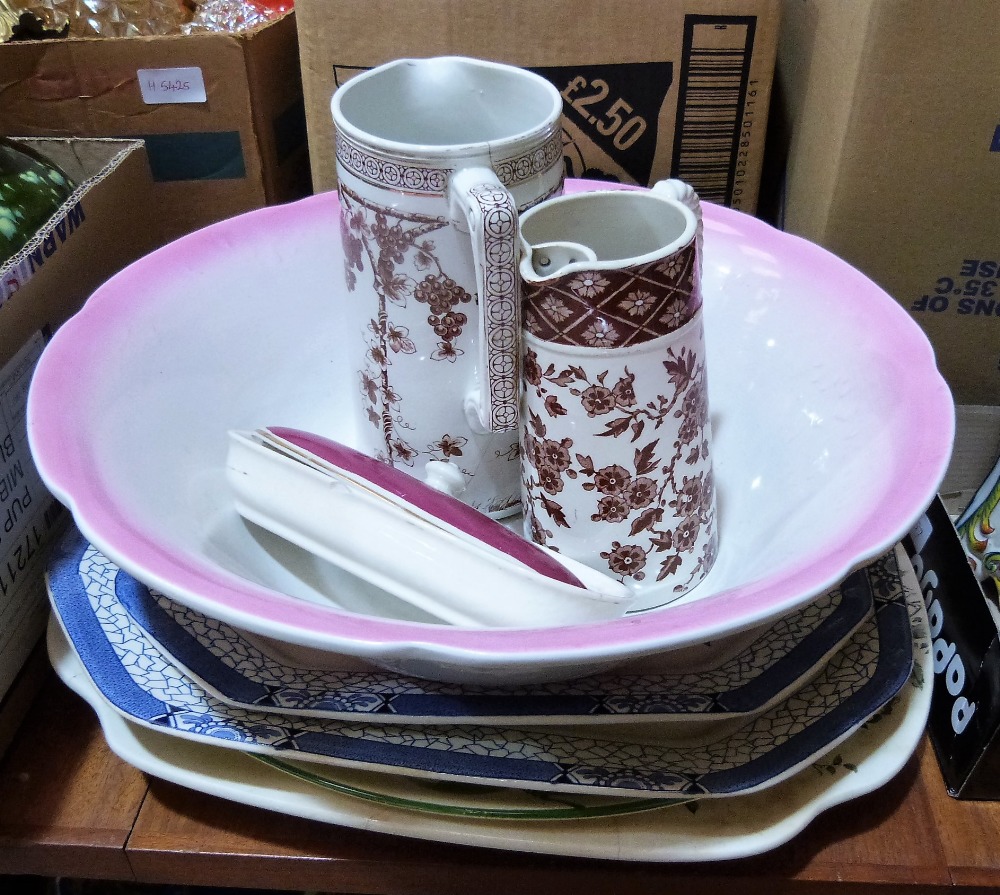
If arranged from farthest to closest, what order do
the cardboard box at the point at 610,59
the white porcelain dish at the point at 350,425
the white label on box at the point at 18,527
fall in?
1. the cardboard box at the point at 610,59
2. the white label on box at the point at 18,527
3. the white porcelain dish at the point at 350,425

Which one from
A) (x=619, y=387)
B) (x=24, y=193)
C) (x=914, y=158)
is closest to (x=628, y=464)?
(x=619, y=387)

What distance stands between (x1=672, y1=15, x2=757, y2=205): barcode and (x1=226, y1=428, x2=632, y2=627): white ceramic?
1.15ft

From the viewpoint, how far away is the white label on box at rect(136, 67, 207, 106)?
2.01ft

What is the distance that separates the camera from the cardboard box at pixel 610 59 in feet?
1.85

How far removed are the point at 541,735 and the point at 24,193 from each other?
422 mm

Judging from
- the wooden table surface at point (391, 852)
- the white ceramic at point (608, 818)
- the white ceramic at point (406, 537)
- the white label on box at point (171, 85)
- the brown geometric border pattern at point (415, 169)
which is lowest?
the wooden table surface at point (391, 852)

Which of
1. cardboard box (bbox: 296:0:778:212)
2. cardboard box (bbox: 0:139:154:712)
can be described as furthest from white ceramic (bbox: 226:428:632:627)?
cardboard box (bbox: 296:0:778:212)

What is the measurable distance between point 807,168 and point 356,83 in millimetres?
304

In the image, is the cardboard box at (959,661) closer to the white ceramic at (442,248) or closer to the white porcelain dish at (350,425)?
the white porcelain dish at (350,425)

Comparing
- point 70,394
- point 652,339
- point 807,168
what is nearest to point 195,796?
point 70,394

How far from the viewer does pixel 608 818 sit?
388 mm

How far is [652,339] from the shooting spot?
0.38m

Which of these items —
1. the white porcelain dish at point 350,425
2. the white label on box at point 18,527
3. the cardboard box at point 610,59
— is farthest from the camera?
the cardboard box at point 610,59

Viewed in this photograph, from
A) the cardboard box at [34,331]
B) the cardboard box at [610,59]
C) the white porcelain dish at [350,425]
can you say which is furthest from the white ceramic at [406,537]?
the cardboard box at [610,59]
